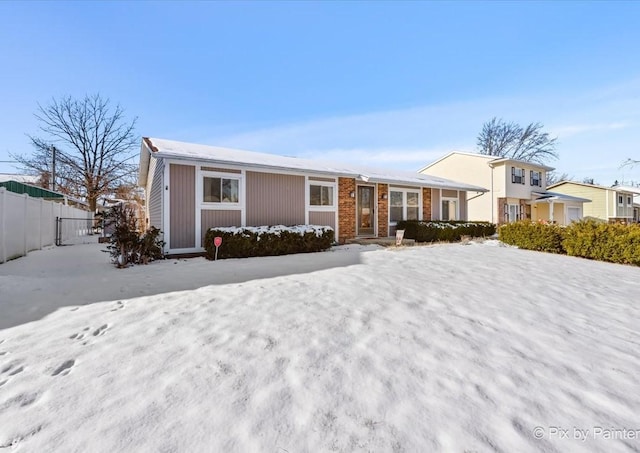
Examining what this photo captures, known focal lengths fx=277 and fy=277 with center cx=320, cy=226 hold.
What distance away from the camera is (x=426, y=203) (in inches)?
542

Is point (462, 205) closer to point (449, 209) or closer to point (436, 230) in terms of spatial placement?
point (449, 209)

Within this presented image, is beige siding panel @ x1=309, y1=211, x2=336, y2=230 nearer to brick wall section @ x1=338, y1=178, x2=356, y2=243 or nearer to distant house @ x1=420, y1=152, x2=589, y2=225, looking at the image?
brick wall section @ x1=338, y1=178, x2=356, y2=243

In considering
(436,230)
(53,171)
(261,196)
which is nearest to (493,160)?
(436,230)

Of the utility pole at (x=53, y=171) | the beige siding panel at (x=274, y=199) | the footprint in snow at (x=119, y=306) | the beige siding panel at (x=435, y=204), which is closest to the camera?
the footprint in snow at (x=119, y=306)

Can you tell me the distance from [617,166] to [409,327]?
19.7 metres

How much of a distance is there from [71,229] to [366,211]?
1615cm

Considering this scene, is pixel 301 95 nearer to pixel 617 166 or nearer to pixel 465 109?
pixel 465 109

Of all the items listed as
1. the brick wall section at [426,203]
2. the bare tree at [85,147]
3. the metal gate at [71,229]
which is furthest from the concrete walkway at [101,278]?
the bare tree at [85,147]

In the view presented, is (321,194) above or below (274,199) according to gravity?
above

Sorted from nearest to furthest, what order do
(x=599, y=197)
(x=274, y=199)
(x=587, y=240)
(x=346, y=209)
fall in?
(x=587, y=240) → (x=274, y=199) → (x=346, y=209) → (x=599, y=197)

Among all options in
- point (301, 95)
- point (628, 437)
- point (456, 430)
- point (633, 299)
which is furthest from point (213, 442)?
point (301, 95)

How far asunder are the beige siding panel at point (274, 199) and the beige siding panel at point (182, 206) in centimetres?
165

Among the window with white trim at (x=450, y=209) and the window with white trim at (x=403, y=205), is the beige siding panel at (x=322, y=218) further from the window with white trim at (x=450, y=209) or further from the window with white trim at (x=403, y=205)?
the window with white trim at (x=450, y=209)

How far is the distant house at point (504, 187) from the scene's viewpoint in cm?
1961
